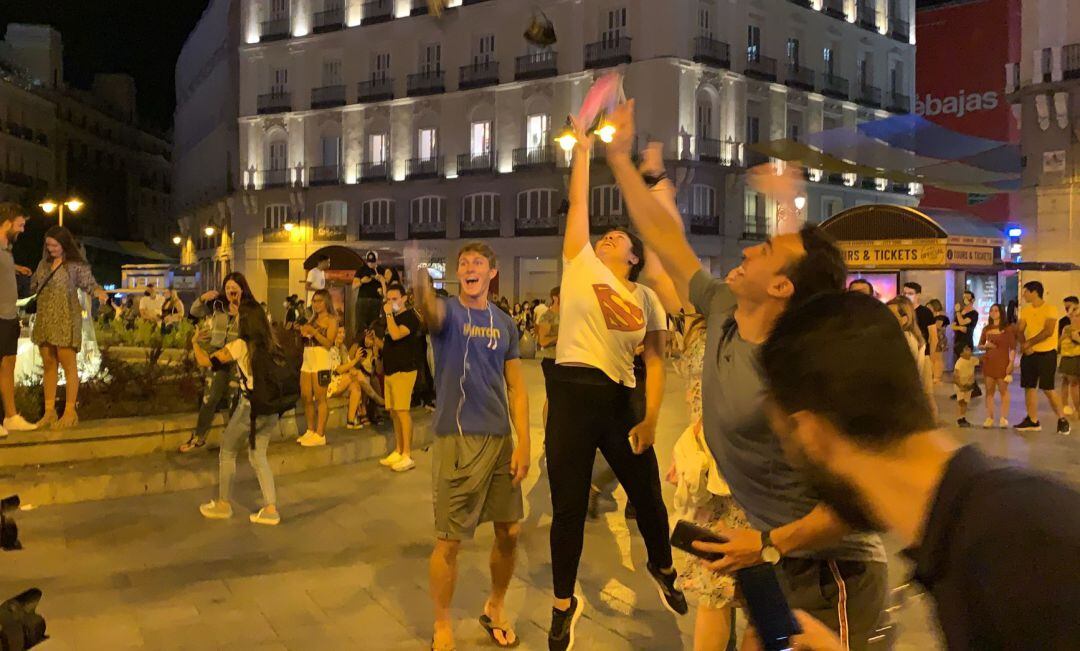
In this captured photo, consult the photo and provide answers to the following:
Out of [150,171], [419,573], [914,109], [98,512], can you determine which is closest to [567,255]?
[419,573]

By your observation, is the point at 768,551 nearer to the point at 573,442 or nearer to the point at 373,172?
the point at 573,442

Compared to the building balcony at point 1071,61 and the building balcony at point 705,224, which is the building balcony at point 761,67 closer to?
the building balcony at point 705,224

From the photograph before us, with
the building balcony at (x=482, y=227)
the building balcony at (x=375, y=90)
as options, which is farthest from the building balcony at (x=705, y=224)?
the building balcony at (x=375, y=90)

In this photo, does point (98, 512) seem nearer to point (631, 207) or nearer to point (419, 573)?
point (419, 573)

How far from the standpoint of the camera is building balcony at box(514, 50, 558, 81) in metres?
38.9

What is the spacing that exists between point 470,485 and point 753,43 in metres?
38.1

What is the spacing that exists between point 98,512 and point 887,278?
17.1 meters

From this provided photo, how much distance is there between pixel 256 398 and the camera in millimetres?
6547

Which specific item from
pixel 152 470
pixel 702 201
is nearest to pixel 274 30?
pixel 702 201

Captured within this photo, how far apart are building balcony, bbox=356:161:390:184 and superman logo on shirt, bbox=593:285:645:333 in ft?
129

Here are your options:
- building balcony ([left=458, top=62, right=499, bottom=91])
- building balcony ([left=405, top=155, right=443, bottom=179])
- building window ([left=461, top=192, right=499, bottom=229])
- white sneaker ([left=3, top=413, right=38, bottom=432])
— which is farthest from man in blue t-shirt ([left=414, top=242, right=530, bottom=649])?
building balcony ([left=405, top=155, right=443, bottom=179])

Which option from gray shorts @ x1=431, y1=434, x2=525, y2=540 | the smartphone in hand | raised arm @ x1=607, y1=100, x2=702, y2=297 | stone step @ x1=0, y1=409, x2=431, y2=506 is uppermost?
raised arm @ x1=607, y1=100, x2=702, y2=297

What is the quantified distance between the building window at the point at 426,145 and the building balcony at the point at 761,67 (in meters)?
13.6

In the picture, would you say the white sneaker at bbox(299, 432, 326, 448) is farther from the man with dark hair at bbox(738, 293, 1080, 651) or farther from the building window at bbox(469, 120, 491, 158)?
the building window at bbox(469, 120, 491, 158)
